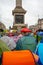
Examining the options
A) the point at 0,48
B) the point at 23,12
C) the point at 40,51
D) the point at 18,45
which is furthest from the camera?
the point at 23,12

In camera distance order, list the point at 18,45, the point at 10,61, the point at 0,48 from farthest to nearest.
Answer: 1. the point at 18,45
2. the point at 0,48
3. the point at 10,61

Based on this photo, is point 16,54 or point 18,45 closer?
point 16,54

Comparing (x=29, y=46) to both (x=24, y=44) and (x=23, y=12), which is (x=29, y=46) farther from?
(x=23, y=12)

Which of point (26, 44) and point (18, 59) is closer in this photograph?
point (18, 59)

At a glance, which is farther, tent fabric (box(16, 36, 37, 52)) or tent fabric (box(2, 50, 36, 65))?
tent fabric (box(16, 36, 37, 52))

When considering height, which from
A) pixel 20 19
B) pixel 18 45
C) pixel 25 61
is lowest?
pixel 20 19

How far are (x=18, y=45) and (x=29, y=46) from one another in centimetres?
74

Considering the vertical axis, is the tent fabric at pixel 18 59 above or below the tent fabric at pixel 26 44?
above

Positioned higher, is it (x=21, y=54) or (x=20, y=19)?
(x=21, y=54)

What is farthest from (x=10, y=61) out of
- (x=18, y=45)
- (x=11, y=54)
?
(x=18, y=45)

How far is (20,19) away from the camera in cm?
4812

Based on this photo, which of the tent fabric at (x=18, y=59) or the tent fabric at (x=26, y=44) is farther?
the tent fabric at (x=26, y=44)

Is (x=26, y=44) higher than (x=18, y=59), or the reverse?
(x=18, y=59)

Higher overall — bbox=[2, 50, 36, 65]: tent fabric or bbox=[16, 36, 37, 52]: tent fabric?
bbox=[2, 50, 36, 65]: tent fabric
